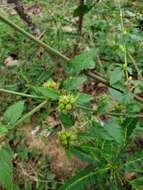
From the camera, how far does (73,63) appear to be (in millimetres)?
1425

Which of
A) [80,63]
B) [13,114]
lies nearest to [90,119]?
[80,63]

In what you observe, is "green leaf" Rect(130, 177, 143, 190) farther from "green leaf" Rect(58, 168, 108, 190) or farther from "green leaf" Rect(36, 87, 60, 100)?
"green leaf" Rect(36, 87, 60, 100)

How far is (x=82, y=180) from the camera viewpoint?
59.8 inches

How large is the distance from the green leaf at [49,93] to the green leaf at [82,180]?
381 millimetres

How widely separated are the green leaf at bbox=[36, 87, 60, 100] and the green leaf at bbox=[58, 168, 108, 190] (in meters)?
0.38

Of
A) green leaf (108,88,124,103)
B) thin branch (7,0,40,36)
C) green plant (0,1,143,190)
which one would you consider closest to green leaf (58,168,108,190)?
green plant (0,1,143,190)

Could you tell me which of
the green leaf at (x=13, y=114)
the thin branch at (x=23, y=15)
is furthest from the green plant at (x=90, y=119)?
the thin branch at (x=23, y=15)

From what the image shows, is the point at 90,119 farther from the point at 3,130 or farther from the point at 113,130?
the point at 3,130

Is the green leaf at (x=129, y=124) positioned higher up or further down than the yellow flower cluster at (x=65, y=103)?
further down

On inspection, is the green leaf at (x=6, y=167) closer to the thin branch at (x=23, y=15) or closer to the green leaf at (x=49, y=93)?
the green leaf at (x=49, y=93)

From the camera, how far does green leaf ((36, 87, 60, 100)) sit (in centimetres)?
129

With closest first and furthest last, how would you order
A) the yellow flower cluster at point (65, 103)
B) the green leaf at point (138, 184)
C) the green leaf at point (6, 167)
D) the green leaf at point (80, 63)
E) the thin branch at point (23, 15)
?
the green leaf at point (6, 167) < the yellow flower cluster at point (65, 103) < the green leaf at point (80, 63) < the green leaf at point (138, 184) < the thin branch at point (23, 15)

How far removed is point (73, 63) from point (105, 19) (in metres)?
2.12

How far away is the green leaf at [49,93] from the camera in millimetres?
1291
